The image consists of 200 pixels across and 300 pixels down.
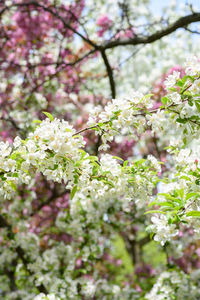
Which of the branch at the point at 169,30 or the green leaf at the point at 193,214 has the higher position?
the branch at the point at 169,30

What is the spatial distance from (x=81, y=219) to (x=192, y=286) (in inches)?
66.5

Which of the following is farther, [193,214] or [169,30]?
[169,30]

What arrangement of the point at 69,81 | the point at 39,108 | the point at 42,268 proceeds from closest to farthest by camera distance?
the point at 42,268 < the point at 39,108 < the point at 69,81

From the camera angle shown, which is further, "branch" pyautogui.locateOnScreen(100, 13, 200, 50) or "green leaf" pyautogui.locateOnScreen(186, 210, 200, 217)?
"branch" pyautogui.locateOnScreen(100, 13, 200, 50)

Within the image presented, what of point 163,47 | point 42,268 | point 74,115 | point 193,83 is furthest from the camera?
point 163,47

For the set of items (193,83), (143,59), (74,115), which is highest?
(143,59)

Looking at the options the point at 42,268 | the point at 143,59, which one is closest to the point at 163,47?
the point at 143,59

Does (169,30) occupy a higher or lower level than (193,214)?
higher

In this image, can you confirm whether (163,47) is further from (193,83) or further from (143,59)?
(193,83)

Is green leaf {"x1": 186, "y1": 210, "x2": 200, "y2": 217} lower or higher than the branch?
lower

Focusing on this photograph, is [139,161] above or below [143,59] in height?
below

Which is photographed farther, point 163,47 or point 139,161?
point 163,47

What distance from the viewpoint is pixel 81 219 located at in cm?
421

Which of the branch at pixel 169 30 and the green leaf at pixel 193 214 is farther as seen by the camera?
the branch at pixel 169 30
